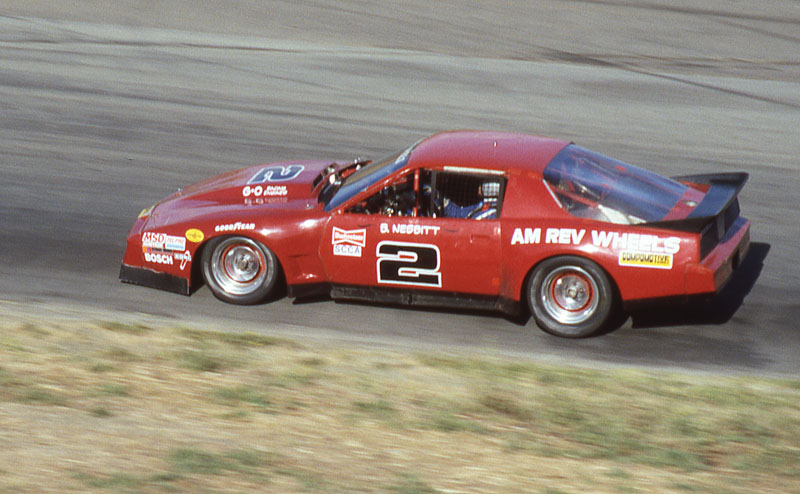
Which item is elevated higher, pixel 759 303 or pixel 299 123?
pixel 299 123

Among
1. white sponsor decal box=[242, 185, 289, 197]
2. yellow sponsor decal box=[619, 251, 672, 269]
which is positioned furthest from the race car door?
yellow sponsor decal box=[619, 251, 672, 269]

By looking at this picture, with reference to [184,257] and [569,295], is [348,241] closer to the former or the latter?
[184,257]

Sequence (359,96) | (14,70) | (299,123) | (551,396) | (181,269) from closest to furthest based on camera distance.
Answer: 1. (551,396)
2. (181,269)
3. (299,123)
4. (359,96)
5. (14,70)

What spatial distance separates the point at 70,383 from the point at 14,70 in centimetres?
1122

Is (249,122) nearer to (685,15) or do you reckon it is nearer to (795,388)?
(795,388)

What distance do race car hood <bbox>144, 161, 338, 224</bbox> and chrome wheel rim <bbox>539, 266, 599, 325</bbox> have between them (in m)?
1.98

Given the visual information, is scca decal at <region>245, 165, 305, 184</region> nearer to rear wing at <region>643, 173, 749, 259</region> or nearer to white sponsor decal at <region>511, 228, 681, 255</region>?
white sponsor decal at <region>511, 228, 681, 255</region>

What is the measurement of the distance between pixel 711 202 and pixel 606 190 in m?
0.94

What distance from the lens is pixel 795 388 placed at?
6.77 metres

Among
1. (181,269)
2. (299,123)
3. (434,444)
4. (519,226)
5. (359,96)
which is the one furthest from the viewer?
(359,96)

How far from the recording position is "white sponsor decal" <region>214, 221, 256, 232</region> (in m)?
7.96

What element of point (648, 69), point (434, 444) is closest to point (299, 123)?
point (648, 69)

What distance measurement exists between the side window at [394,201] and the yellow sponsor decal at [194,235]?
123 cm

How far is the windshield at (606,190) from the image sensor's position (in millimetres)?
7430
